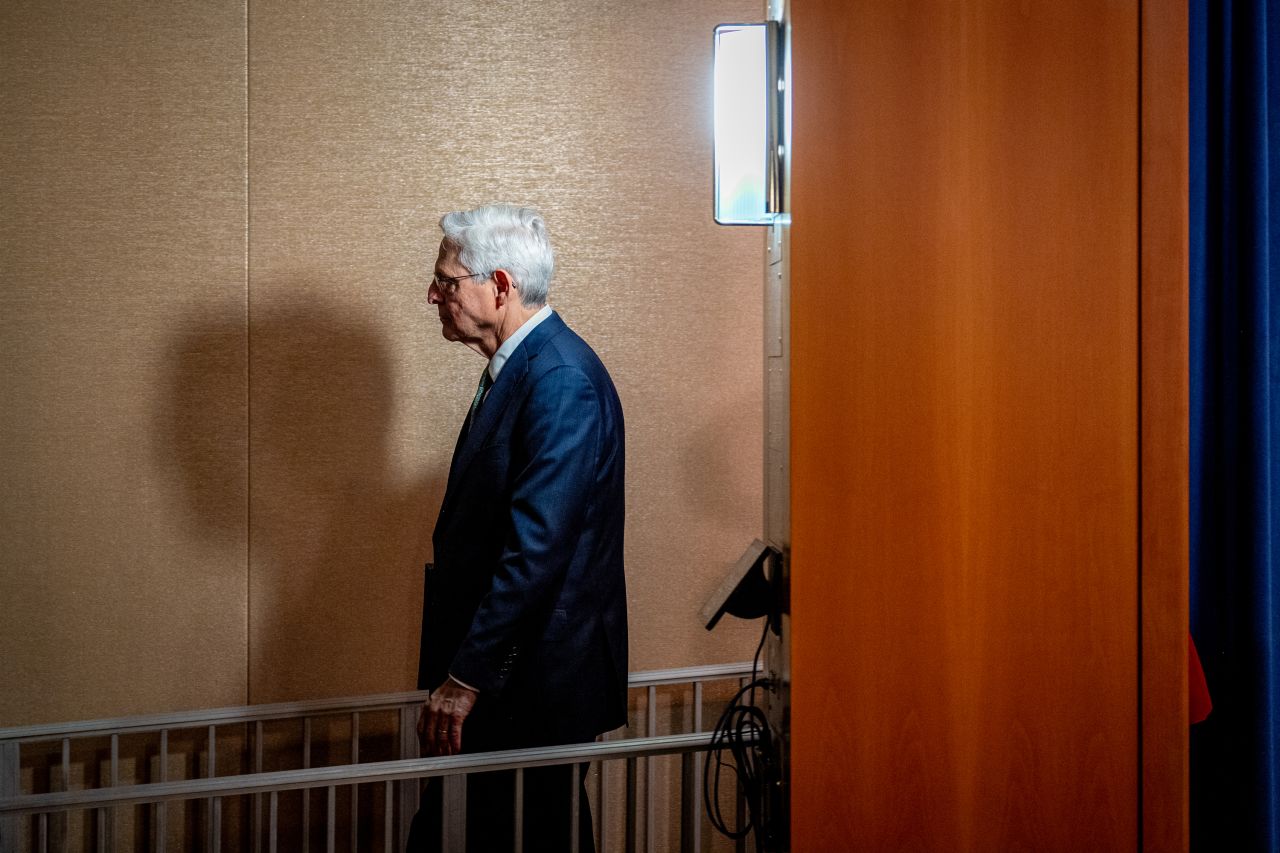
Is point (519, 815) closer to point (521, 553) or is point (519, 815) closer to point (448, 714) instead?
point (448, 714)

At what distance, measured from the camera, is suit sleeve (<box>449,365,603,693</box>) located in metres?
A: 1.71

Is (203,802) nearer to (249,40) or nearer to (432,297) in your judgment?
(432,297)

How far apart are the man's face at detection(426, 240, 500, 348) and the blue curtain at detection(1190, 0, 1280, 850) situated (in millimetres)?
1523

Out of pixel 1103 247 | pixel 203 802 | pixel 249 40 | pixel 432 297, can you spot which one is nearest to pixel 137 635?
pixel 203 802

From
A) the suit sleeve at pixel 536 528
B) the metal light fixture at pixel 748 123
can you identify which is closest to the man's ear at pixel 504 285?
the suit sleeve at pixel 536 528

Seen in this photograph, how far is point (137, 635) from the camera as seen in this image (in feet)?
7.74

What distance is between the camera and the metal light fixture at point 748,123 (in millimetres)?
1479

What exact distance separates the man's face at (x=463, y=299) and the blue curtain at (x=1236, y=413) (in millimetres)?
1523

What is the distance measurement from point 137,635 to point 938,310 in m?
2.05

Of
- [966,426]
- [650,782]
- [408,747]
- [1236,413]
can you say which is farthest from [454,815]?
[1236,413]

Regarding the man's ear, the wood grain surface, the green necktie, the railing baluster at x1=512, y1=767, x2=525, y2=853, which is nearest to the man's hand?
the railing baluster at x1=512, y1=767, x2=525, y2=853

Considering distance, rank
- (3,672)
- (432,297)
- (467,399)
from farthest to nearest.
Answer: (467,399)
(3,672)
(432,297)

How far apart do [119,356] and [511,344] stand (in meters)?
1.09

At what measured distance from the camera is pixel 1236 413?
207 cm
